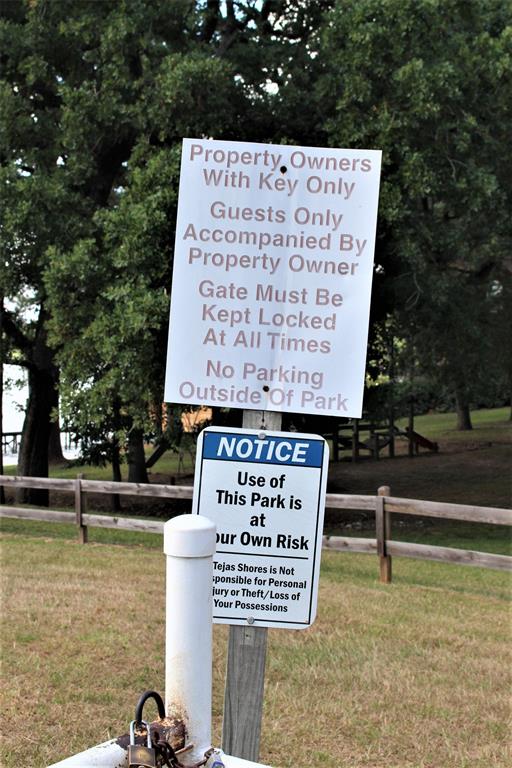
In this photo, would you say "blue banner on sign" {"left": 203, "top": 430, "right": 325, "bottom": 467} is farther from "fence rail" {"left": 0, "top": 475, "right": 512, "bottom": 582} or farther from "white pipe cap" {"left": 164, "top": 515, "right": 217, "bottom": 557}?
"fence rail" {"left": 0, "top": 475, "right": 512, "bottom": 582}

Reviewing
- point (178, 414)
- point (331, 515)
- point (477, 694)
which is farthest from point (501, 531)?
point (477, 694)

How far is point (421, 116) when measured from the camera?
12148 millimetres

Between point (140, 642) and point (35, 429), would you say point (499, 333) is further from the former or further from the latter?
point (140, 642)

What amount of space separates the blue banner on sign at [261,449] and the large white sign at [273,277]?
12cm

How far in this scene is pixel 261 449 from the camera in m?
3.00

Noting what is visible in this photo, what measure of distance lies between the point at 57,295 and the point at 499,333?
34.5ft

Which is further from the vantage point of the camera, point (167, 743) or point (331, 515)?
point (331, 515)

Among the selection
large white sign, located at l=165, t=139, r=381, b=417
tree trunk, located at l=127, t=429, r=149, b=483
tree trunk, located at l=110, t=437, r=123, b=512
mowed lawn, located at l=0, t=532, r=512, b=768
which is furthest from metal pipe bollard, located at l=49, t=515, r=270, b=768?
tree trunk, located at l=127, t=429, r=149, b=483

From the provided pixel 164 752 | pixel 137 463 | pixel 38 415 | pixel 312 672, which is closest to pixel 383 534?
pixel 312 672

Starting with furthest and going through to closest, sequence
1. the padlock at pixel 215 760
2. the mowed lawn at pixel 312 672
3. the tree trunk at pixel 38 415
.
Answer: the tree trunk at pixel 38 415
the mowed lawn at pixel 312 672
the padlock at pixel 215 760

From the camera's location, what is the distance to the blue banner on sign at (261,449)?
3.00 metres

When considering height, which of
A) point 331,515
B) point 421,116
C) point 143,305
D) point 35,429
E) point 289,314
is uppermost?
point 421,116

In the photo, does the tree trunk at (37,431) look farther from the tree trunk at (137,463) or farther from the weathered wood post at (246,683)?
the weathered wood post at (246,683)

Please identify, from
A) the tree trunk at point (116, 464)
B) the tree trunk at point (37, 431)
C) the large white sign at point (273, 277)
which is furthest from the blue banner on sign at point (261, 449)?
the tree trunk at point (37, 431)
